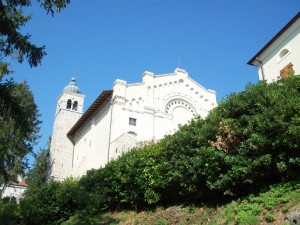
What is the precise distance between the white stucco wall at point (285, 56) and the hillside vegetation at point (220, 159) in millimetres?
7576

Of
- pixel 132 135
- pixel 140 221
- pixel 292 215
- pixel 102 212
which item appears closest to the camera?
pixel 292 215

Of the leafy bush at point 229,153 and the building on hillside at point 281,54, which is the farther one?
the building on hillside at point 281,54

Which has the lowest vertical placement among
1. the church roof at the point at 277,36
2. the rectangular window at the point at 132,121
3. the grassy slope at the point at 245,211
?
the grassy slope at the point at 245,211

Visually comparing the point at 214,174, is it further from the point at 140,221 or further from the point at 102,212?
the point at 102,212

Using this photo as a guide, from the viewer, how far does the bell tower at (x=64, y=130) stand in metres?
41.2

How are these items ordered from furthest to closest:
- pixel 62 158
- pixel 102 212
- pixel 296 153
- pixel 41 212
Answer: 1. pixel 62 158
2. pixel 41 212
3. pixel 102 212
4. pixel 296 153

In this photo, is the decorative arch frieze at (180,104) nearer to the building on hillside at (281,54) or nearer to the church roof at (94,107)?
the church roof at (94,107)

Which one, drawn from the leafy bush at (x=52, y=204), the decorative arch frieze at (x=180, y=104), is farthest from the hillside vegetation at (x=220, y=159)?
the decorative arch frieze at (x=180, y=104)

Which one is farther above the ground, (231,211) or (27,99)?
(27,99)

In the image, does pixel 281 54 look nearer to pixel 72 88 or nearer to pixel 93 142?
pixel 93 142

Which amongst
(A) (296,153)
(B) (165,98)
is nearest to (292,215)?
(A) (296,153)

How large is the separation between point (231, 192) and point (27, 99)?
27.1 metres

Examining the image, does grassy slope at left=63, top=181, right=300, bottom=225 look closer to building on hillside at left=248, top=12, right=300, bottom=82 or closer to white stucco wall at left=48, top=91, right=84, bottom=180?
building on hillside at left=248, top=12, right=300, bottom=82

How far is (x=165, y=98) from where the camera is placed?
3450cm
